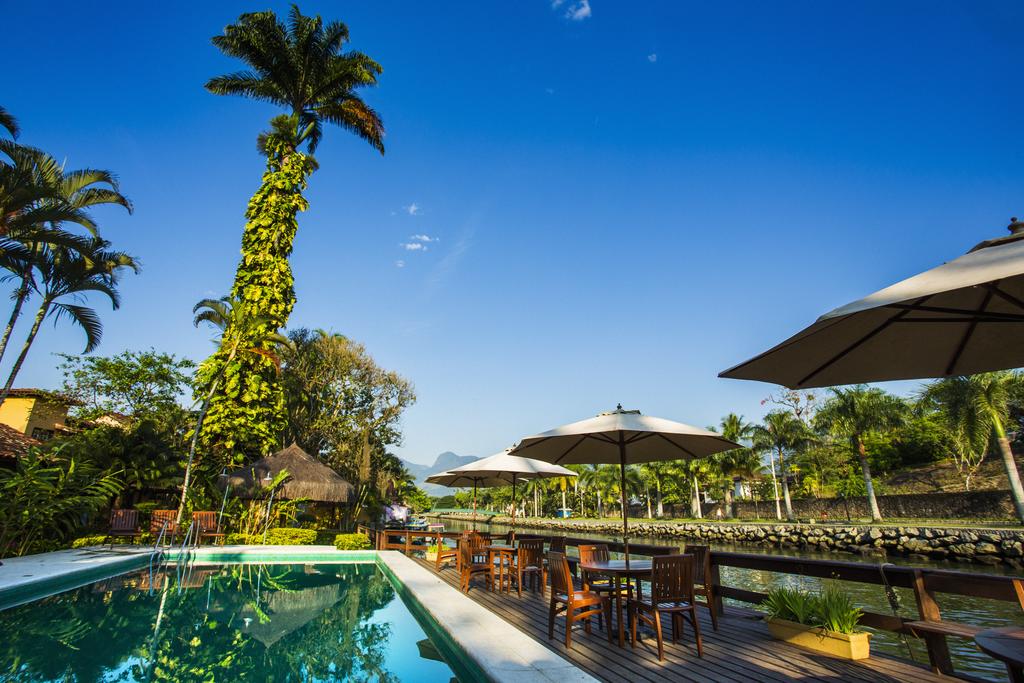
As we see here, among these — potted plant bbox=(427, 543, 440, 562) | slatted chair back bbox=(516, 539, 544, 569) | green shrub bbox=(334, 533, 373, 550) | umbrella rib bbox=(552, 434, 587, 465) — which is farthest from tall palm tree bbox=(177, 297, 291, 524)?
umbrella rib bbox=(552, 434, 587, 465)

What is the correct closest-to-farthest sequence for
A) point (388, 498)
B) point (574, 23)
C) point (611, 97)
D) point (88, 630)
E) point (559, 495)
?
point (88, 630), point (574, 23), point (611, 97), point (388, 498), point (559, 495)

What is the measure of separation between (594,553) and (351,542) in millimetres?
11651

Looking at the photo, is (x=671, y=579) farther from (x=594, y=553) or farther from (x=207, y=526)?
(x=207, y=526)

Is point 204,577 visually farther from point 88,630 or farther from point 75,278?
point 75,278

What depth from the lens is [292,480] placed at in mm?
14969

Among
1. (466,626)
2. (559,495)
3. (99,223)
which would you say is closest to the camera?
(466,626)

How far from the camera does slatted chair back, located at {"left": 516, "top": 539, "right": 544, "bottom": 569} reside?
7.60 metres

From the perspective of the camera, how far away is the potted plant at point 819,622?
411 cm

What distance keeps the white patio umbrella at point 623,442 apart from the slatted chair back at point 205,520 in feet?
38.0

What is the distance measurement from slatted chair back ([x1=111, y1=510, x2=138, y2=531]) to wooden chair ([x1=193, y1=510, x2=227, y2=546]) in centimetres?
168

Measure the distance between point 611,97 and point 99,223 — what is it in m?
15.3

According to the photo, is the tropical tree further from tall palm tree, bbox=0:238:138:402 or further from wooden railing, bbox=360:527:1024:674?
wooden railing, bbox=360:527:1024:674

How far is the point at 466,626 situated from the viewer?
554 centimetres

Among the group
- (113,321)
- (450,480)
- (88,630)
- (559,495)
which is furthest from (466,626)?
(559,495)
